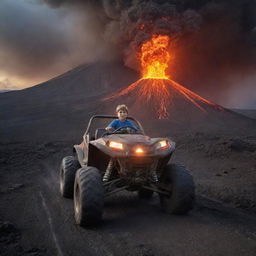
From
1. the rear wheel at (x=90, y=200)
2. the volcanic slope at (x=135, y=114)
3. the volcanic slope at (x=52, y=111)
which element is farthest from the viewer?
the volcanic slope at (x=135, y=114)

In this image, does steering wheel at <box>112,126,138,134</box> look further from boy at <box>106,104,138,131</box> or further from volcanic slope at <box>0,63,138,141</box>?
volcanic slope at <box>0,63,138,141</box>

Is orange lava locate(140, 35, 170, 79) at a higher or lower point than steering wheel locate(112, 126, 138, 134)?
higher

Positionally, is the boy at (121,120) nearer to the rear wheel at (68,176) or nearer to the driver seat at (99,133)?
the driver seat at (99,133)

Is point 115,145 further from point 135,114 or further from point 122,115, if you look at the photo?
point 135,114

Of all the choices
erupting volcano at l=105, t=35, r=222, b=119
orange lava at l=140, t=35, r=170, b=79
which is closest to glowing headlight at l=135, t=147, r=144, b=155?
erupting volcano at l=105, t=35, r=222, b=119

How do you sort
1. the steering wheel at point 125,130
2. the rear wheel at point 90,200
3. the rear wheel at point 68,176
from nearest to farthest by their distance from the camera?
the rear wheel at point 90,200 < the steering wheel at point 125,130 < the rear wheel at point 68,176

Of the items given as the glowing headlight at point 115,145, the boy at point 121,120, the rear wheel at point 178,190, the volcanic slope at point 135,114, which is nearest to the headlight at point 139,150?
the glowing headlight at point 115,145
